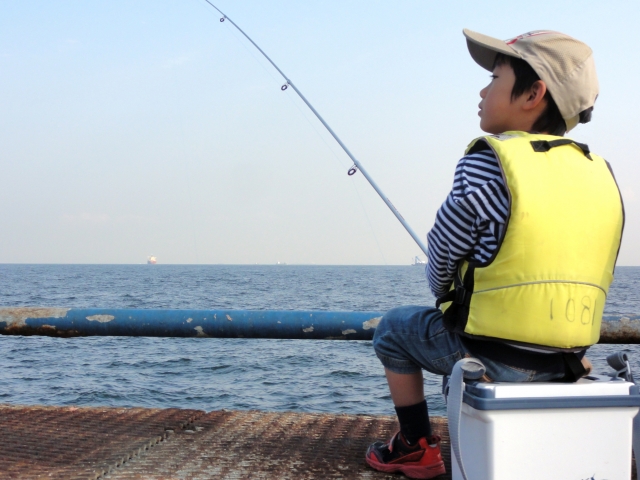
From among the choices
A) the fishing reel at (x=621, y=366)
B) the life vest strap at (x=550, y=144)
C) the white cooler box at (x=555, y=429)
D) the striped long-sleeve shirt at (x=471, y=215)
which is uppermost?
the life vest strap at (x=550, y=144)

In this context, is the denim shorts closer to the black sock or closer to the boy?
the boy

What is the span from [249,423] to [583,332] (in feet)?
4.87

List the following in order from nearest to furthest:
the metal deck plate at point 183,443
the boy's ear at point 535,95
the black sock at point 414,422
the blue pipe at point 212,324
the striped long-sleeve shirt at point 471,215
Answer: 1. the striped long-sleeve shirt at point 471,215
2. the boy's ear at point 535,95
3. the black sock at point 414,422
4. the metal deck plate at point 183,443
5. the blue pipe at point 212,324

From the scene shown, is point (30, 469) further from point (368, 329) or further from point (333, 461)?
point (368, 329)

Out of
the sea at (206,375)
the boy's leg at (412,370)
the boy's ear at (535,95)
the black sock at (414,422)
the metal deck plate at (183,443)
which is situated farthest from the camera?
the sea at (206,375)

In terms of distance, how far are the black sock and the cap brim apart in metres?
1.00

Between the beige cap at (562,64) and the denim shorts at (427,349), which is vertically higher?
the beige cap at (562,64)

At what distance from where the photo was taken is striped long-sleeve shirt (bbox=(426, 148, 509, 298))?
5.21ft

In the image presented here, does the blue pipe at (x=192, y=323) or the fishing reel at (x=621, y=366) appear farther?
the blue pipe at (x=192, y=323)

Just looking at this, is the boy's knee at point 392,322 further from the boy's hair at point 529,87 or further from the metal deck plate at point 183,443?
the boy's hair at point 529,87

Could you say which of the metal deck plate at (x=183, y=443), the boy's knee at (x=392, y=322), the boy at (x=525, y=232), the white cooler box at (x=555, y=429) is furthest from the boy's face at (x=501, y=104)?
the metal deck plate at (x=183, y=443)

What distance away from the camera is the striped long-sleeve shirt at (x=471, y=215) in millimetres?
1588

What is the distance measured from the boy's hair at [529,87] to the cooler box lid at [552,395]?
687 mm

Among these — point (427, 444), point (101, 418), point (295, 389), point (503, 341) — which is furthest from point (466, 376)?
point (295, 389)
